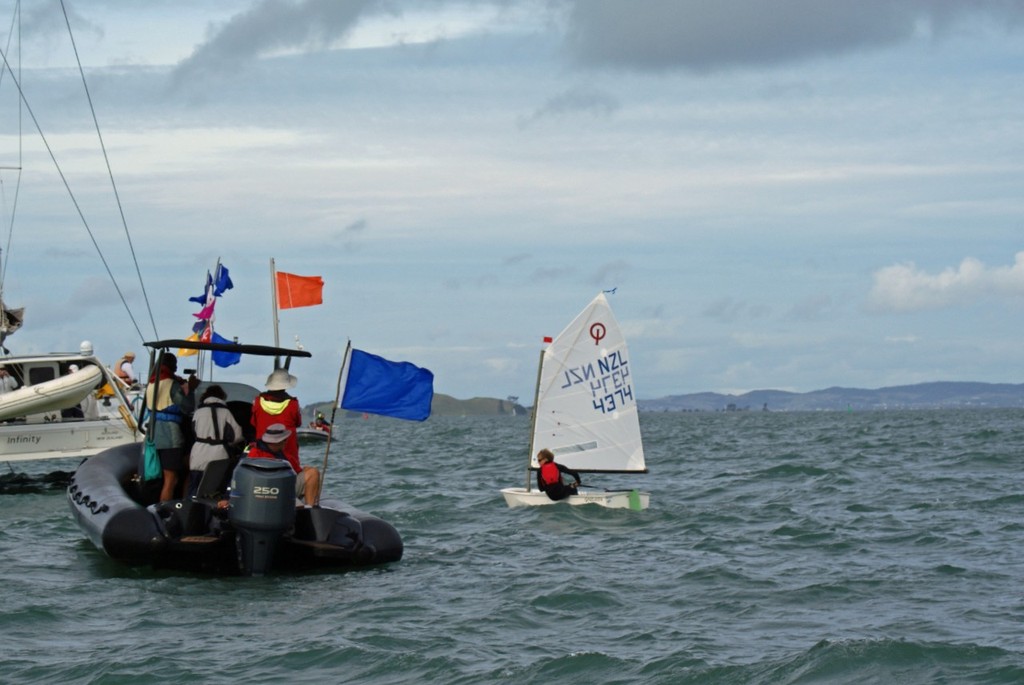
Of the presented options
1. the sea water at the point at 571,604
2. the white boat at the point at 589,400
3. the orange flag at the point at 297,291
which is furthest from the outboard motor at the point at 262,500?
the white boat at the point at 589,400

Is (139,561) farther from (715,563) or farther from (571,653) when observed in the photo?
(715,563)

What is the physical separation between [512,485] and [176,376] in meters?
14.9

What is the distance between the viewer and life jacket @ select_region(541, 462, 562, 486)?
943 inches

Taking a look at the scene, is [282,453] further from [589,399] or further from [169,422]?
[589,399]

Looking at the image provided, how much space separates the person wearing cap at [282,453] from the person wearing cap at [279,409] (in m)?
0.08

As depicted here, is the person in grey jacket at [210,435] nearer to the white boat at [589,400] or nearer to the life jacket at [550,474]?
the life jacket at [550,474]

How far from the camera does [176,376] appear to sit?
18281 millimetres

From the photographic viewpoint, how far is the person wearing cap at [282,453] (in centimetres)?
1588

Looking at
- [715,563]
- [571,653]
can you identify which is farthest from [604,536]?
[571,653]

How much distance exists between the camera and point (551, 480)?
23.9m

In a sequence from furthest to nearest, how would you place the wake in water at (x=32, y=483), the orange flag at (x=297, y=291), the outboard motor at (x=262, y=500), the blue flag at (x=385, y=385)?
the wake in water at (x=32, y=483)
the orange flag at (x=297, y=291)
the blue flag at (x=385, y=385)
the outboard motor at (x=262, y=500)

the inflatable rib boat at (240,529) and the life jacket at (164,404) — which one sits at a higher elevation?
the life jacket at (164,404)

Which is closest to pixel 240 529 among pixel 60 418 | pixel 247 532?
pixel 247 532

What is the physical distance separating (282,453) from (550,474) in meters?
8.68
